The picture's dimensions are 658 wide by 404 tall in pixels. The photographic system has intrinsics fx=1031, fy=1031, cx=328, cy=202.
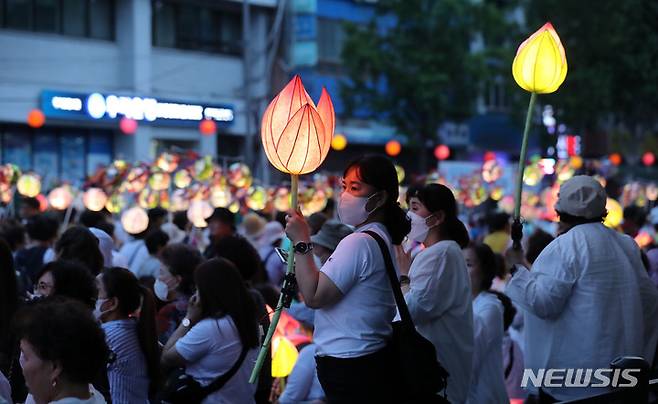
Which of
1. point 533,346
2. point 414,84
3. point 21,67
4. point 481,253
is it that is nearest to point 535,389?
point 533,346

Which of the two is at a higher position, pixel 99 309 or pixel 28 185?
pixel 28 185

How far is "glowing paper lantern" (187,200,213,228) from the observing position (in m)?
12.6

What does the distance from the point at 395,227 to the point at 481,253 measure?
1859mm

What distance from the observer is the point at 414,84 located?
31.2m

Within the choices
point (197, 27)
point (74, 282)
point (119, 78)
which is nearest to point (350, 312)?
point (74, 282)

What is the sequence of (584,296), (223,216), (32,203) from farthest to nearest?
(32,203)
(223,216)
(584,296)

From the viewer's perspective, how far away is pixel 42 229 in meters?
9.58

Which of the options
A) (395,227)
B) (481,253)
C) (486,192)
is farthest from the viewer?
(486,192)

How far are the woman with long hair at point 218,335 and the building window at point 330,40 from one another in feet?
95.9

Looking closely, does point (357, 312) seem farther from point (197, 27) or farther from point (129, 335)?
point (197, 27)

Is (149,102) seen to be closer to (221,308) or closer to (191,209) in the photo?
(191,209)

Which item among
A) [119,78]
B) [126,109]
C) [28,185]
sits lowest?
[28,185]

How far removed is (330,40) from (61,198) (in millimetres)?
21737

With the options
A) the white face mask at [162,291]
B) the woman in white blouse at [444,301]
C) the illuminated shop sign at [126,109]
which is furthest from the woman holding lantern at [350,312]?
the illuminated shop sign at [126,109]
